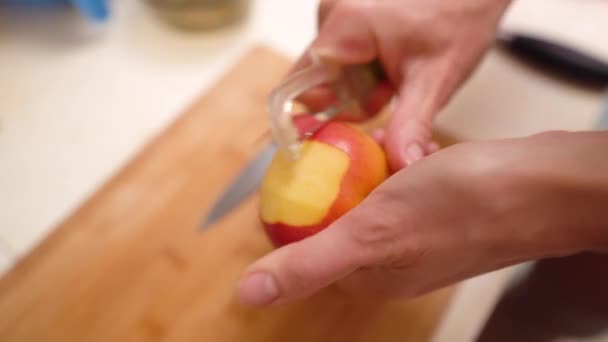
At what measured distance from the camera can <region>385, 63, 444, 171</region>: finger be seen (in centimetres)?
74

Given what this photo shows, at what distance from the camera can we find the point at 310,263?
57 cm

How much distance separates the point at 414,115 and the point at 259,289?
0.36m

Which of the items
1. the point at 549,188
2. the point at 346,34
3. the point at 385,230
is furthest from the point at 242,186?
the point at 549,188

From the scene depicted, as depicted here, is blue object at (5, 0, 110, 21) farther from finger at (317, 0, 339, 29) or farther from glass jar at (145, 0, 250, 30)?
finger at (317, 0, 339, 29)

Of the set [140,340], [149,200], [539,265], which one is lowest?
[539,265]

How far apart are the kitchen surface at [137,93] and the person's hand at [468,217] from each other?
0.35 metres

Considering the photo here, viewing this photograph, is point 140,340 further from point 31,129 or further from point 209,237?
point 31,129

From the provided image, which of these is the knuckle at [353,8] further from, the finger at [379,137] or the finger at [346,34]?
the finger at [379,137]

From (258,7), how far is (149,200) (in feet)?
2.07

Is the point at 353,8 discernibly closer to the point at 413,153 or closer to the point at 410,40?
the point at 410,40

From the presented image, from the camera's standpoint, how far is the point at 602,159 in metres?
0.51

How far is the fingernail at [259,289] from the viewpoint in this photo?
0.60m

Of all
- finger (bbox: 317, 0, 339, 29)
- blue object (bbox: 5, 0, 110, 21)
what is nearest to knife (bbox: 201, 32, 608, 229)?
finger (bbox: 317, 0, 339, 29)

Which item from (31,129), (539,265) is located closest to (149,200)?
(31,129)
